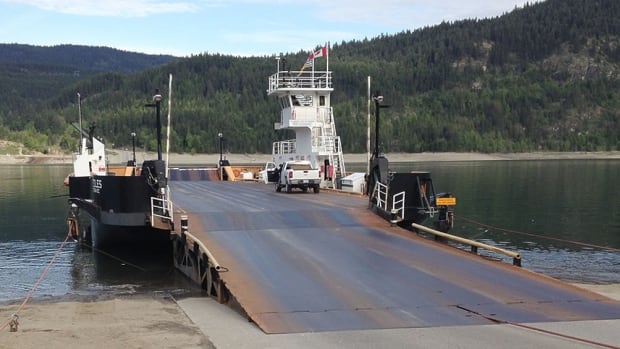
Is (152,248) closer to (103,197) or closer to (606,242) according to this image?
(103,197)

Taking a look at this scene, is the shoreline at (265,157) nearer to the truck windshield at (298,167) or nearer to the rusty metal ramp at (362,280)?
the truck windshield at (298,167)

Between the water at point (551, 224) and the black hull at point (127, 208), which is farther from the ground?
the black hull at point (127, 208)

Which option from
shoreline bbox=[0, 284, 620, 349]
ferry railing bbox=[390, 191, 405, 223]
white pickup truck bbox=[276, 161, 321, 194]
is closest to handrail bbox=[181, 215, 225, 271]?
shoreline bbox=[0, 284, 620, 349]

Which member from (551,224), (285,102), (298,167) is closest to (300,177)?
(298,167)

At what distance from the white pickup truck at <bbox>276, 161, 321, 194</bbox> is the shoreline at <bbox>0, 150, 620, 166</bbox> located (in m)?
132

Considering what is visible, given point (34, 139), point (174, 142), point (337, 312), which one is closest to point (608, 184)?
point (337, 312)

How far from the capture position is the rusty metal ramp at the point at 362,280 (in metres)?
12.5

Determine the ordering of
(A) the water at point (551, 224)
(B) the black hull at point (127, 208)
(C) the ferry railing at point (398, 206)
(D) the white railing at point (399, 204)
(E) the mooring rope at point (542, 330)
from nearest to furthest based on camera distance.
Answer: (E) the mooring rope at point (542, 330) → (C) the ferry railing at point (398, 206) → (D) the white railing at point (399, 204) → (B) the black hull at point (127, 208) → (A) the water at point (551, 224)

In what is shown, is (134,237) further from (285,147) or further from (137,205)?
(285,147)

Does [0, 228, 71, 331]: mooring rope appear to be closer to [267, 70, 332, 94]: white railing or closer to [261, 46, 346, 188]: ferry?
[261, 46, 346, 188]: ferry

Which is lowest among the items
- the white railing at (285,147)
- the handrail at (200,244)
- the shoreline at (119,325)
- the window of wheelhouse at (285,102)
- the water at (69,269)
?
the water at (69,269)

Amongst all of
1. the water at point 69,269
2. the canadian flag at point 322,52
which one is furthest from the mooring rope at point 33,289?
the canadian flag at point 322,52

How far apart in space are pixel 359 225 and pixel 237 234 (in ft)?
12.8

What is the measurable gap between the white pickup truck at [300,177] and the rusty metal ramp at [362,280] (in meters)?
9.17
